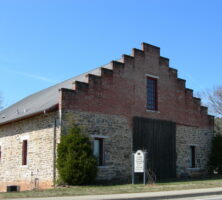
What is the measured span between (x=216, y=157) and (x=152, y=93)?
7707 millimetres

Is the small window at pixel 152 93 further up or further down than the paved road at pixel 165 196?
further up

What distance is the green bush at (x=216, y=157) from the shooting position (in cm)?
2912

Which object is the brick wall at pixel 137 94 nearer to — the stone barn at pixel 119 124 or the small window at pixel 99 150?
the stone barn at pixel 119 124

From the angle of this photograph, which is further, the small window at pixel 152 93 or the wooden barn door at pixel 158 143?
the small window at pixel 152 93

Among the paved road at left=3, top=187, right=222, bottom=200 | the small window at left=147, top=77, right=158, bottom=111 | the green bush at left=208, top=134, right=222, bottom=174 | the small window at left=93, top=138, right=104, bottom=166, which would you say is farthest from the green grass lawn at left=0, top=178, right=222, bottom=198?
the green bush at left=208, top=134, right=222, bottom=174

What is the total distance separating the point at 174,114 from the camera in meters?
27.7

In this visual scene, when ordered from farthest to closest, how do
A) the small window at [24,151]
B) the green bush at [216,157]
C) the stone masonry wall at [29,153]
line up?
the green bush at [216,157], the small window at [24,151], the stone masonry wall at [29,153]

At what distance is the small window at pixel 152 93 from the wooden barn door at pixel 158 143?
3.73ft

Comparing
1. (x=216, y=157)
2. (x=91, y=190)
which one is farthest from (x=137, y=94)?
(x=91, y=190)

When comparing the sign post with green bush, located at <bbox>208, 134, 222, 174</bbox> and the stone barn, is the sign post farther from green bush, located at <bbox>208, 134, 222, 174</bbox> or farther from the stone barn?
green bush, located at <bbox>208, 134, 222, 174</bbox>

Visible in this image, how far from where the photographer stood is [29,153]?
23.6 m

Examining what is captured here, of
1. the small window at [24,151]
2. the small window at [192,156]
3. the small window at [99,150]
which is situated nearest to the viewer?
the small window at [99,150]

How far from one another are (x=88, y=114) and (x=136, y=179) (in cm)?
→ 543

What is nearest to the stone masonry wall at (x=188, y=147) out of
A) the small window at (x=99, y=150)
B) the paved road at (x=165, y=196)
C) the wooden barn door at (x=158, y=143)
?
the wooden barn door at (x=158, y=143)
